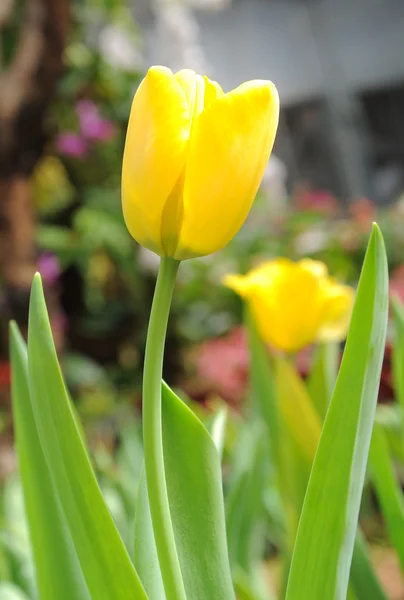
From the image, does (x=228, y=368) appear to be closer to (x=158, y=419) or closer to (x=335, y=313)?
(x=335, y=313)

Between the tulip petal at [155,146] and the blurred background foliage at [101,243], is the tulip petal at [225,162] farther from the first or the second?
the blurred background foliage at [101,243]

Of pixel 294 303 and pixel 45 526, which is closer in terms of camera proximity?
pixel 45 526

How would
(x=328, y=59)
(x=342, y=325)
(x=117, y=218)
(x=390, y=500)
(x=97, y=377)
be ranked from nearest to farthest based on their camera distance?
(x=390, y=500) → (x=342, y=325) → (x=97, y=377) → (x=117, y=218) → (x=328, y=59)

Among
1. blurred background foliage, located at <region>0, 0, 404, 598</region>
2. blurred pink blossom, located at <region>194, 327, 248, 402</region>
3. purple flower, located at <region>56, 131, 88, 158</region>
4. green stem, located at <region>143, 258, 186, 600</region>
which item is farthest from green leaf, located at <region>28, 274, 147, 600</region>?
purple flower, located at <region>56, 131, 88, 158</region>

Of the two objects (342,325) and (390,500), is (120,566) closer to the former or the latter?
(390,500)

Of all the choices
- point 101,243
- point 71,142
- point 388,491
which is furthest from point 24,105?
point 388,491

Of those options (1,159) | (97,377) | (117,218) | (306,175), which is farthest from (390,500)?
(306,175)

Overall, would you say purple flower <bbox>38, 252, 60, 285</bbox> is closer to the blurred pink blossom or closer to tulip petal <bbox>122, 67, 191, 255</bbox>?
the blurred pink blossom
